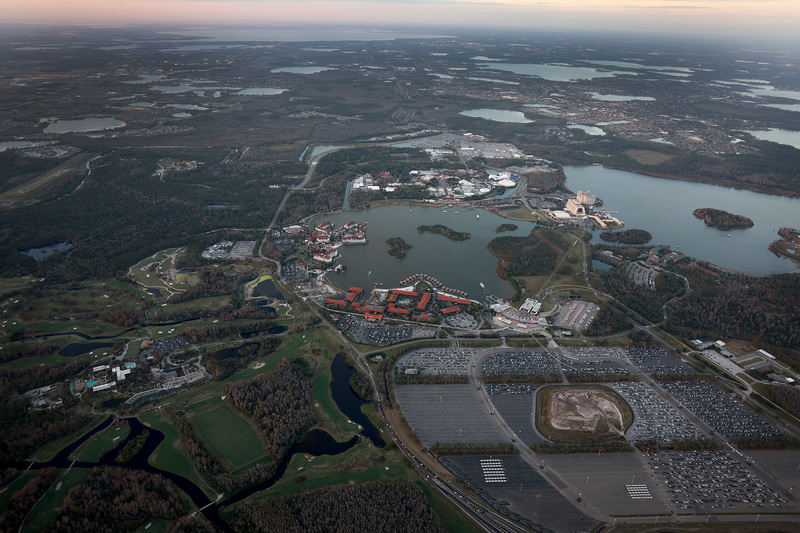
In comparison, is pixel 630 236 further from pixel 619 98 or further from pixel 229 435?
pixel 619 98

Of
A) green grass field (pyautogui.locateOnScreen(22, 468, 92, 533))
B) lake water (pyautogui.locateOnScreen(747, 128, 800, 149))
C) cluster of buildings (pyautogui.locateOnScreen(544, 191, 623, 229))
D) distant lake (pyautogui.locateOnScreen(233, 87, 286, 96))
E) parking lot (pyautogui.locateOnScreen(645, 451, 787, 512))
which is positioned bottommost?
green grass field (pyautogui.locateOnScreen(22, 468, 92, 533))

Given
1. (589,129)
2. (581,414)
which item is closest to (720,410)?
(581,414)

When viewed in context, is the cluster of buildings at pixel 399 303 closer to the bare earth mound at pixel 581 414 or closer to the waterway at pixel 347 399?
the waterway at pixel 347 399

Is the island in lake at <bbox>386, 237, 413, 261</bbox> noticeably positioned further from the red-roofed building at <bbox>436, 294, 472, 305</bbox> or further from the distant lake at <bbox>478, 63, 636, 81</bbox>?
the distant lake at <bbox>478, 63, 636, 81</bbox>

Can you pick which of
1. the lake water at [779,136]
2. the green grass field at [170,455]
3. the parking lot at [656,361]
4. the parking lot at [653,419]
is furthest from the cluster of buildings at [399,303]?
the lake water at [779,136]

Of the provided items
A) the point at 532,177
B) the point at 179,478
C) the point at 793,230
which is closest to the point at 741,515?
the point at 179,478

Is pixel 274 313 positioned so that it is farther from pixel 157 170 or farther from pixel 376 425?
pixel 157 170

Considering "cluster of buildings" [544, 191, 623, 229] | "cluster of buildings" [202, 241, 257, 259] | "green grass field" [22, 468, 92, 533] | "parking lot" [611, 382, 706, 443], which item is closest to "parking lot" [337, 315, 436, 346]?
"parking lot" [611, 382, 706, 443]
